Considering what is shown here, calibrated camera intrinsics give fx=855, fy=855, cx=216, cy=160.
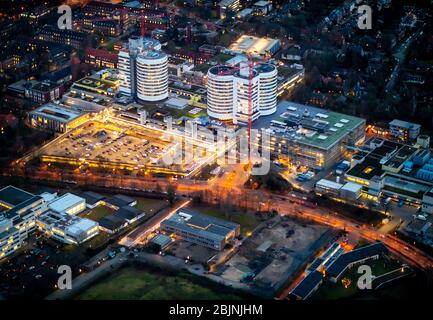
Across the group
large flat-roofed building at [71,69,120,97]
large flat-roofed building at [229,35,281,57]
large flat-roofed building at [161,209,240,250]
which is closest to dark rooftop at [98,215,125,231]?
large flat-roofed building at [161,209,240,250]

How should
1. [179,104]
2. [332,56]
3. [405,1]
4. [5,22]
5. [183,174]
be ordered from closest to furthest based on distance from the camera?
[183,174] < [179,104] < [332,56] < [5,22] < [405,1]

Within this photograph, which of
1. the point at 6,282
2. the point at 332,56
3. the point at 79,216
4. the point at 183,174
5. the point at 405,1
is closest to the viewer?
the point at 6,282

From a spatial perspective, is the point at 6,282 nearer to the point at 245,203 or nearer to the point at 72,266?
the point at 72,266

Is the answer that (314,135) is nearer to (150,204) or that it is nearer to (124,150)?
(150,204)

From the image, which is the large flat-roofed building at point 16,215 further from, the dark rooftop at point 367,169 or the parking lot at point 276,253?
the dark rooftop at point 367,169

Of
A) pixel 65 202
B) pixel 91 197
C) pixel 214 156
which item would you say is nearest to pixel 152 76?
pixel 214 156

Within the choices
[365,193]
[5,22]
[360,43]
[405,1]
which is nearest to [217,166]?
[365,193]
